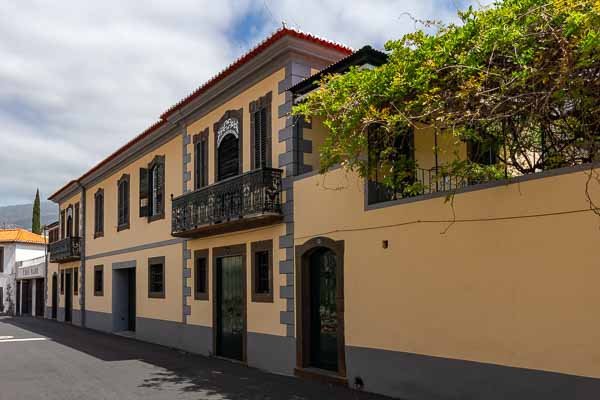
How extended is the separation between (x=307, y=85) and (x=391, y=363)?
5211 mm

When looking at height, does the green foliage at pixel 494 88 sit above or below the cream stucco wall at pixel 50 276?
above

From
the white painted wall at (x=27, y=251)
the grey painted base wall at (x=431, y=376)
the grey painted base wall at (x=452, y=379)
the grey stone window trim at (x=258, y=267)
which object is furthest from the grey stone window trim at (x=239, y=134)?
the white painted wall at (x=27, y=251)

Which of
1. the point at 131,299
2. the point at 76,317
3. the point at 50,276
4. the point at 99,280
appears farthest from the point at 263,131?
the point at 50,276

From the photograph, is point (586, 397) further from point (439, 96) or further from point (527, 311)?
point (439, 96)

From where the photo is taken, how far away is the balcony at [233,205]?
12133 mm

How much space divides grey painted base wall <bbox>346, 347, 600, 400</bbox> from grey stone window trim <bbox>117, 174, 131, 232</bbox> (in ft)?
42.6

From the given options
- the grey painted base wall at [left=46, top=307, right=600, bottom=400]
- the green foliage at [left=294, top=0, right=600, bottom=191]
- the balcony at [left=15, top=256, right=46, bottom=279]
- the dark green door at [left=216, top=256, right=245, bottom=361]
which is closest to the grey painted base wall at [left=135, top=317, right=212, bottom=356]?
the dark green door at [left=216, top=256, right=245, bottom=361]

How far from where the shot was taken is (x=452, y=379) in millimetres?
8406

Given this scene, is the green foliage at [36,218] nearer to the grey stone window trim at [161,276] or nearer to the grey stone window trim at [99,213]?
the grey stone window trim at [99,213]

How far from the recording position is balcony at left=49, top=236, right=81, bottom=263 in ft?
88.4

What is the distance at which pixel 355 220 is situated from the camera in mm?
10398

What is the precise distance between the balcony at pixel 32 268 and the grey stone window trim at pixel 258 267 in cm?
2574

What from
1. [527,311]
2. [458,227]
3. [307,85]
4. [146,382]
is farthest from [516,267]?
[146,382]

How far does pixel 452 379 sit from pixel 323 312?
343cm
